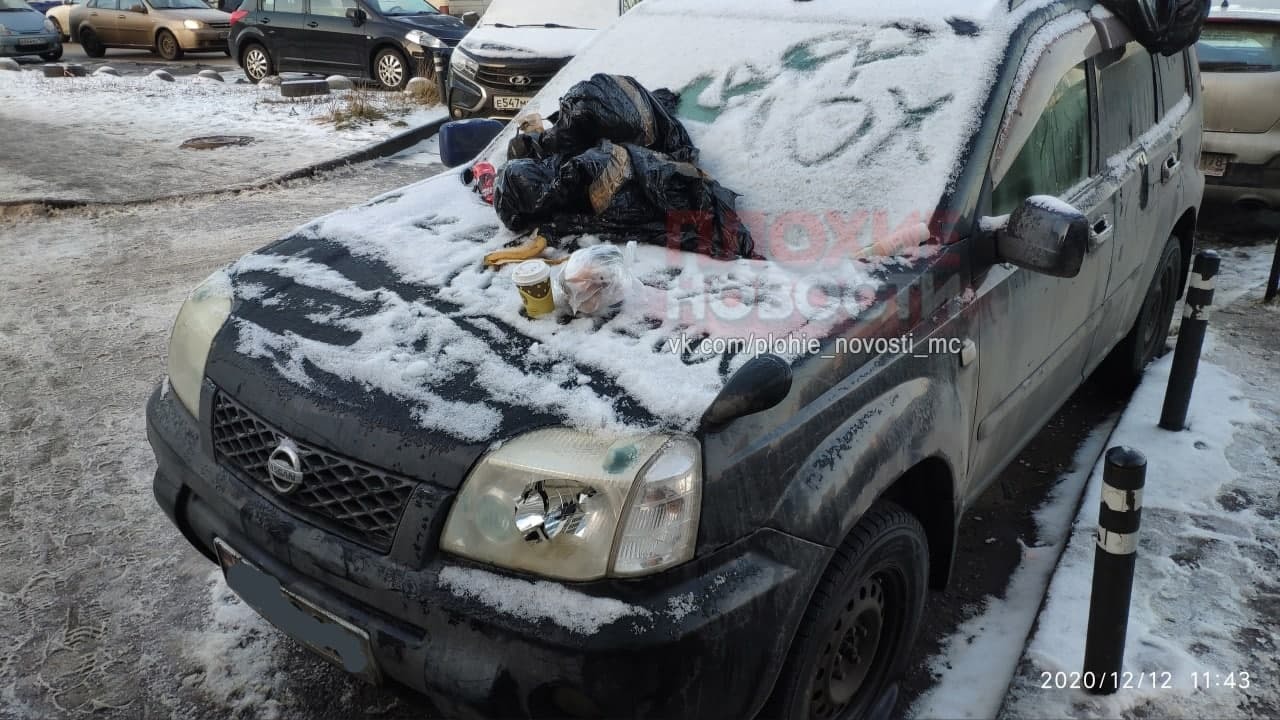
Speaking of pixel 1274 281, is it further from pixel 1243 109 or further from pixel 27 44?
pixel 27 44

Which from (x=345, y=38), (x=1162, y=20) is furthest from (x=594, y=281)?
(x=345, y=38)

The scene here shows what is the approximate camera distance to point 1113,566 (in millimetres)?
2334

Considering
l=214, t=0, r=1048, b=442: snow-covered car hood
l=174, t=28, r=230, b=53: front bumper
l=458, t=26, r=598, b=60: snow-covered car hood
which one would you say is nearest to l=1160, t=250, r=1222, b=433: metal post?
l=214, t=0, r=1048, b=442: snow-covered car hood

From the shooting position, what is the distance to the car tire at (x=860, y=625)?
6.54 ft

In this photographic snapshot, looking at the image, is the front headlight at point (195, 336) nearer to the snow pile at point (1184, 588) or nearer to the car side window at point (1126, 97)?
the snow pile at point (1184, 588)

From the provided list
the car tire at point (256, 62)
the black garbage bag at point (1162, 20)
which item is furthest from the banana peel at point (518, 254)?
the car tire at point (256, 62)

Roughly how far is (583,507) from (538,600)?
0.19 metres

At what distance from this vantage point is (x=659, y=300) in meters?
2.33

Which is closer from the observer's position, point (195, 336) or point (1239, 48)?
point (195, 336)

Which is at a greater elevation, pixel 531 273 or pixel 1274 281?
pixel 531 273

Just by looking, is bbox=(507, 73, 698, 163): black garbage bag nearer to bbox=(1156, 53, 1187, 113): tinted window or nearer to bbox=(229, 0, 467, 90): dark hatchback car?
bbox=(1156, 53, 1187, 113): tinted window

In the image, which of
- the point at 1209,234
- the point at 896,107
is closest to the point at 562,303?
the point at 896,107

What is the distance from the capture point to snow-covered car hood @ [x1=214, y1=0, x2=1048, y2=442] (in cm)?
203

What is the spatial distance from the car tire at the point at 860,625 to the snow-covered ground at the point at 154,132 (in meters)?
7.23
